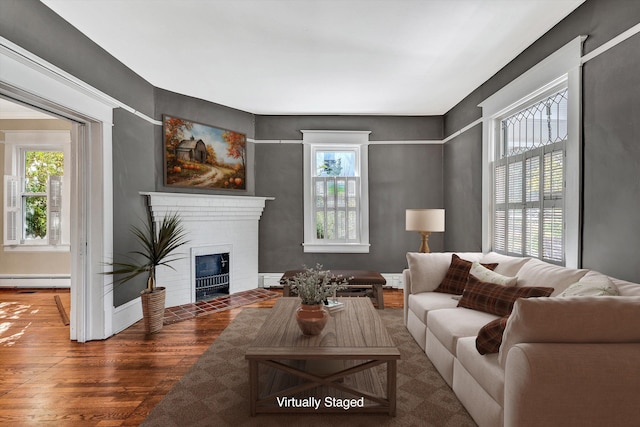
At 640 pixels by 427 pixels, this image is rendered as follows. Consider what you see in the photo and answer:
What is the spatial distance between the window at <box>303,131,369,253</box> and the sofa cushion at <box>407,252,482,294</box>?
1.99 metres

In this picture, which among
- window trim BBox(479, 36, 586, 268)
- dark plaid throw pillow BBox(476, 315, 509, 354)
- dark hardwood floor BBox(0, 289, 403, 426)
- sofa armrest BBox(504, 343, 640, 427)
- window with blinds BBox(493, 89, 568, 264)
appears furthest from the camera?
window with blinds BBox(493, 89, 568, 264)

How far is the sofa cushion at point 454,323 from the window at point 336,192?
2796 millimetres

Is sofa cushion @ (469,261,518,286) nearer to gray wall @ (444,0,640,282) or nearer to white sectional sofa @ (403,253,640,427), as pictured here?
gray wall @ (444,0,640,282)

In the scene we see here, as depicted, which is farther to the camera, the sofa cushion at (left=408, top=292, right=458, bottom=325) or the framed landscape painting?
the framed landscape painting

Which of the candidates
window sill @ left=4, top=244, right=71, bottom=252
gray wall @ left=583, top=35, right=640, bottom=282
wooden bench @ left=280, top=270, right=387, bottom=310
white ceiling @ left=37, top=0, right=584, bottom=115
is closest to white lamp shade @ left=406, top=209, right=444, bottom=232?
wooden bench @ left=280, top=270, right=387, bottom=310

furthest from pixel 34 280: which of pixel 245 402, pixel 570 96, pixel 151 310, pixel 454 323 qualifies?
pixel 570 96

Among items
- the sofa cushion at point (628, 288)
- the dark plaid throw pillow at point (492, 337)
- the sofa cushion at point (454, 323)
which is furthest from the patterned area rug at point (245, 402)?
the sofa cushion at point (628, 288)

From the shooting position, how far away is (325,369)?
2.41 m

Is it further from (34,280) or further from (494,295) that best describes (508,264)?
(34,280)

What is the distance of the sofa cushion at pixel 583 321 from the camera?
1.52 meters

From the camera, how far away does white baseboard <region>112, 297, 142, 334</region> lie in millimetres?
3600

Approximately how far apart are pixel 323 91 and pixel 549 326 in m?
3.84

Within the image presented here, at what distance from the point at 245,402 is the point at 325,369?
596 millimetres

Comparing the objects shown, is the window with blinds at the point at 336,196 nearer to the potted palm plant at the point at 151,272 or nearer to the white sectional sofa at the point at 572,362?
the potted palm plant at the point at 151,272
